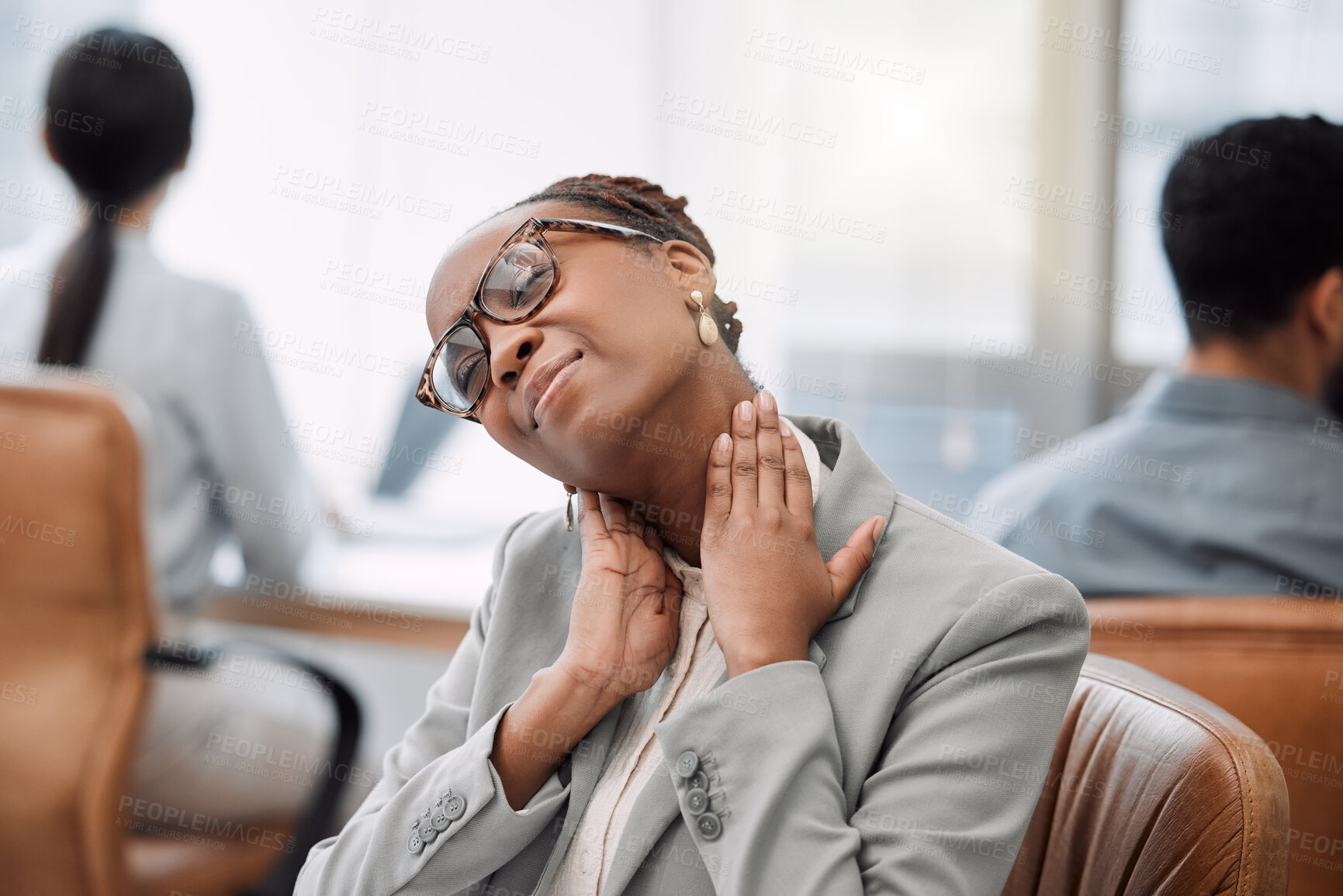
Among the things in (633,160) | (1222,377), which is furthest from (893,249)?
(1222,377)

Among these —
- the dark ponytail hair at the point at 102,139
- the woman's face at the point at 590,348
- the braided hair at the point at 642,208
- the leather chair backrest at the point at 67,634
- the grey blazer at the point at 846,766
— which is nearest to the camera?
the grey blazer at the point at 846,766

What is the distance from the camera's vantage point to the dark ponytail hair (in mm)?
2314

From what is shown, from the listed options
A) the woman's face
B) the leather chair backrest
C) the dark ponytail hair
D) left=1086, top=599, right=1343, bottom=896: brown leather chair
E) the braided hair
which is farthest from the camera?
the dark ponytail hair

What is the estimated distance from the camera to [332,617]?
8.85 ft

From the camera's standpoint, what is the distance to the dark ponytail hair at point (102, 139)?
2314 millimetres

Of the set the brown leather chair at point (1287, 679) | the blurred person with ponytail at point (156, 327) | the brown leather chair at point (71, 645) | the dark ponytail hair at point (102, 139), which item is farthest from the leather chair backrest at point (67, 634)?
the brown leather chair at point (1287, 679)

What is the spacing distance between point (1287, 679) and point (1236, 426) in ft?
2.30

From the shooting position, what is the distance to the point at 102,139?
7.63 ft

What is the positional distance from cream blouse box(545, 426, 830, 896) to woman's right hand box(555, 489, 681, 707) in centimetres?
2

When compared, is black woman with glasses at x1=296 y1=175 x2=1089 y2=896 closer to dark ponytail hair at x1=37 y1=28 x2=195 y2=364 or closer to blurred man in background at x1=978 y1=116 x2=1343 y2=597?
blurred man in background at x1=978 y1=116 x2=1343 y2=597

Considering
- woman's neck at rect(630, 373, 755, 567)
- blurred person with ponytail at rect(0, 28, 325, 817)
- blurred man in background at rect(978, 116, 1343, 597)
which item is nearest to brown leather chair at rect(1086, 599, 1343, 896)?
blurred man in background at rect(978, 116, 1343, 597)

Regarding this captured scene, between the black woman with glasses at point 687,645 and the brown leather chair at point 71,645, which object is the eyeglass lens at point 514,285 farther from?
the brown leather chair at point 71,645

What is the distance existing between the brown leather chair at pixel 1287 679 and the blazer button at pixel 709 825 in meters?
0.77

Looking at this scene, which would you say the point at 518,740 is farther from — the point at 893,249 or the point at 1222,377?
the point at 893,249
